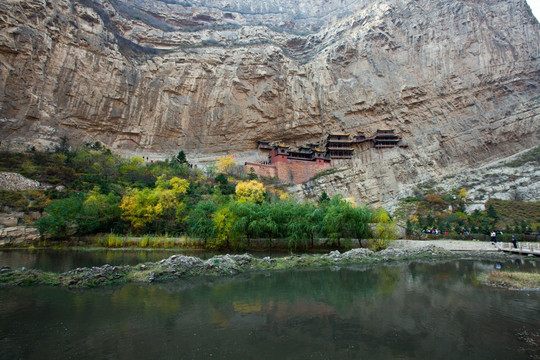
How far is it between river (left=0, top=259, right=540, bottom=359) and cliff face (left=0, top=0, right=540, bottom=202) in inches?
914

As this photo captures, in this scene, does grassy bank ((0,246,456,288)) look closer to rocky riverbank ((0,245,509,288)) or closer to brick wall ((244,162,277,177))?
rocky riverbank ((0,245,509,288))

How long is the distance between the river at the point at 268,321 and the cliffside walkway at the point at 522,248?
10.9m

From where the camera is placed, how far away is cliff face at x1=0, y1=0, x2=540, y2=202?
104 feet

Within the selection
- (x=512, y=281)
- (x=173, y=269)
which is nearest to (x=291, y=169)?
(x=173, y=269)

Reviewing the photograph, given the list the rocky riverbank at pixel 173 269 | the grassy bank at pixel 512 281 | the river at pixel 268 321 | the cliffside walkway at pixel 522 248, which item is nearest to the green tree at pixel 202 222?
the rocky riverbank at pixel 173 269

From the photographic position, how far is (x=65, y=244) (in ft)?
57.6

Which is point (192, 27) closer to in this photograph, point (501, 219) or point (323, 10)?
point (323, 10)

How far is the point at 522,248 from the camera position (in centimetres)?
1689

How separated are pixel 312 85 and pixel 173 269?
3468 cm

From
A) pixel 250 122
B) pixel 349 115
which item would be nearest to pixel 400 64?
pixel 349 115

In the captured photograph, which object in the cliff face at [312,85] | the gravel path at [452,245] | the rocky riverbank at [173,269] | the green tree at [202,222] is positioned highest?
the cliff face at [312,85]

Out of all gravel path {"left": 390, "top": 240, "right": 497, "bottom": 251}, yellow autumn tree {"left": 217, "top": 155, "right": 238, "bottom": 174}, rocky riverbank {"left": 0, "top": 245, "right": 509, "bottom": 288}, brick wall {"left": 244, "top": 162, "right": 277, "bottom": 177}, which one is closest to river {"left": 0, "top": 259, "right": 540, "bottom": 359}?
rocky riverbank {"left": 0, "top": 245, "right": 509, "bottom": 288}

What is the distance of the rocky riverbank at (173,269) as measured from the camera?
8.45 metres

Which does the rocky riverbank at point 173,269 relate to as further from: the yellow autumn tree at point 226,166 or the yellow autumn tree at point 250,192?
the yellow autumn tree at point 226,166
